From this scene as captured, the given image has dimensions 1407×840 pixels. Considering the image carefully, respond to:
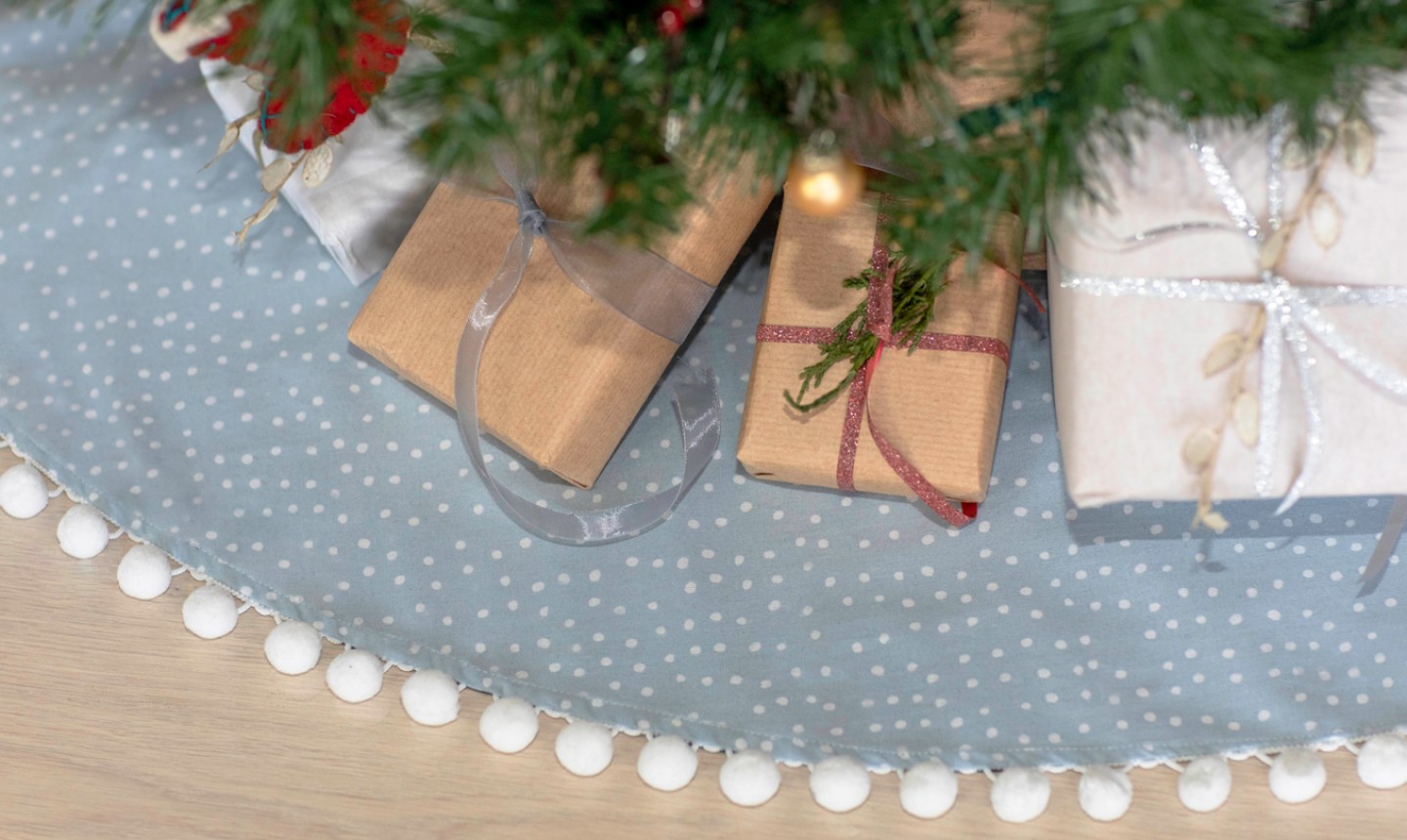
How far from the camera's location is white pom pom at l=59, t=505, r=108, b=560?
Result: 3.44 feet

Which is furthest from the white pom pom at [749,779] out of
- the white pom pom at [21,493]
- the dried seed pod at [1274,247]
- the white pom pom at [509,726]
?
the white pom pom at [21,493]

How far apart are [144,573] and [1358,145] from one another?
3.18 ft

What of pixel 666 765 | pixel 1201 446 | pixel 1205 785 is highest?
pixel 1201 446

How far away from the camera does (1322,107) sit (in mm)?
684

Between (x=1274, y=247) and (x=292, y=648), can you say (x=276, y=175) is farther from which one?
(x=1274, y=247)

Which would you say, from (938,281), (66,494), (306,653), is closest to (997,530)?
(938,281)

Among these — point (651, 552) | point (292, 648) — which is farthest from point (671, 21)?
point (292, 648)

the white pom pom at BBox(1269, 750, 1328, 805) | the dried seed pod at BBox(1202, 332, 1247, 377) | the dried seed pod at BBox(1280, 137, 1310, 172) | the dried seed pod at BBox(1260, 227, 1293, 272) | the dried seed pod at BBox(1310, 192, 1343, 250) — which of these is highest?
the dried seed pod at BBox(1280, 137, 1310, 172)

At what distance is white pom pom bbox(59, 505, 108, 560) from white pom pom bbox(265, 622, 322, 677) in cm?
19

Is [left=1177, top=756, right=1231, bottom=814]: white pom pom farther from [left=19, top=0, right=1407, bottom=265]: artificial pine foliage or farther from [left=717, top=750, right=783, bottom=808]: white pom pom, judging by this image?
[left=19, top=0, right=1407, bottom=265]: artificial pine foliage

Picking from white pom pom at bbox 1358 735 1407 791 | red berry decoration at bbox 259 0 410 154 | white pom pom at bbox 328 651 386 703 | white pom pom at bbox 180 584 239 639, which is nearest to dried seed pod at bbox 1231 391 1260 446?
white pom pom at bbox 1358 735 1407 791

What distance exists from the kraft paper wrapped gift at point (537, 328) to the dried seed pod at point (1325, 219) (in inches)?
14.8

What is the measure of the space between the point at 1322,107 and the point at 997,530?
16.8 inches

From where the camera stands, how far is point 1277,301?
74cm
